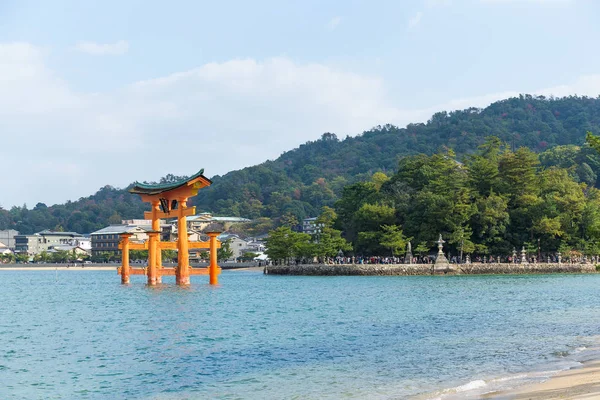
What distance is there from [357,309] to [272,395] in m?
19.2

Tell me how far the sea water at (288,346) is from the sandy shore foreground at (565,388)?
80 cm

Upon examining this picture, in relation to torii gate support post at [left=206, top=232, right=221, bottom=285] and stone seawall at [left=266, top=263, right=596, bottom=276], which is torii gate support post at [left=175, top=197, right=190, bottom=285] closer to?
torii gate support post at [left=206, top=232, right=221, bottom=285]

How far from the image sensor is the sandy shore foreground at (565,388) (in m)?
12.4

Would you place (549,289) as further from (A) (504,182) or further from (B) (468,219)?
(A) (504,182)

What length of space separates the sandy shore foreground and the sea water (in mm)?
800

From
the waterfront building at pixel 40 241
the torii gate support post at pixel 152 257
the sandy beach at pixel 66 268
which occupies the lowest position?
the sandy beach at pixel 66 268

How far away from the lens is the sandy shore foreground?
12.4 m

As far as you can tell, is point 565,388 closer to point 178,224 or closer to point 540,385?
point 540,385

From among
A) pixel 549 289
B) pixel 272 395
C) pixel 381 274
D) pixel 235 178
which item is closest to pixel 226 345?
pixel 272 395

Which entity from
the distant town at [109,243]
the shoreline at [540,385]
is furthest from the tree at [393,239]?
the shoreline at [540,385]

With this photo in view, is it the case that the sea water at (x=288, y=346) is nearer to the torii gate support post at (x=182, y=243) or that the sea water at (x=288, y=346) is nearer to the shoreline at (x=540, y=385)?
the shoreline at (x=540, y=385)

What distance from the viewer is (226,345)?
22.3 m

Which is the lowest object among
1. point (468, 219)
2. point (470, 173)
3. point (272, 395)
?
point (272, 395)

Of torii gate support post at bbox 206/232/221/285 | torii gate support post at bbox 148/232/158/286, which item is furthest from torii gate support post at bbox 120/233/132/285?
torii gate support post at bbox 206/232/221/285
